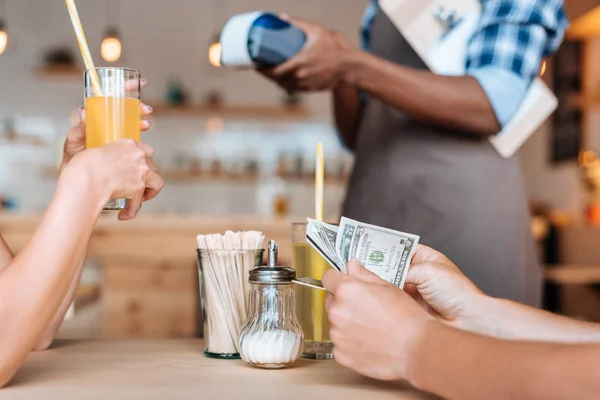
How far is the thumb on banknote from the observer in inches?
33.5

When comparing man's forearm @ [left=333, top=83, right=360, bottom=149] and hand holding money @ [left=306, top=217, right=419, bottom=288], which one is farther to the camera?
man's forearm @ [left=333, top=83, right=360, bottom=149]

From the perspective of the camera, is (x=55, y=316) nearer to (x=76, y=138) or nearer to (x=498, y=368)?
(x=76, y=138)

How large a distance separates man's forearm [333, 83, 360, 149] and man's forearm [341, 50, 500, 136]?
35cm

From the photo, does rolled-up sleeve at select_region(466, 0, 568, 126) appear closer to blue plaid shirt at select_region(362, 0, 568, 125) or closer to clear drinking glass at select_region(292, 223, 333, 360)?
blue plaid shirt at select_region(362, 0, 568, 125)

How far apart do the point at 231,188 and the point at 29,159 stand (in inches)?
69.3

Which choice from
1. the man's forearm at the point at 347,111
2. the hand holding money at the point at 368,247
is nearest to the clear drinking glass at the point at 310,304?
the hand holding money at the point at 368,247

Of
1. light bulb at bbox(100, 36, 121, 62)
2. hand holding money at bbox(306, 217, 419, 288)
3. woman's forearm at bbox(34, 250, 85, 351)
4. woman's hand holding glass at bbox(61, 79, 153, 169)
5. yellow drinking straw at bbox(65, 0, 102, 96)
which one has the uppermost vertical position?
light bulb at bbox(100, 36, 121, 62)

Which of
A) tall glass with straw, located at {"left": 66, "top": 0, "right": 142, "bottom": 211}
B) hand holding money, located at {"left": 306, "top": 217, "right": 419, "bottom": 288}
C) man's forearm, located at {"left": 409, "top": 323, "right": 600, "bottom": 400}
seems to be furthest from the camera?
tall glass with straw, located at {"left": 66, "top": 0, "right": 142, "bottom": 211}

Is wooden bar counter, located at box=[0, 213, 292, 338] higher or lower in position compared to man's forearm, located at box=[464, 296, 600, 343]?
lower

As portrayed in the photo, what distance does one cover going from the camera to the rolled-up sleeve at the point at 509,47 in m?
1.50

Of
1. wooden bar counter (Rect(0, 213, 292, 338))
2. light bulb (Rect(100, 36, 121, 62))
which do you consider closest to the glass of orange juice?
wooden bar counter (Rect(0, 213, 292, 338))

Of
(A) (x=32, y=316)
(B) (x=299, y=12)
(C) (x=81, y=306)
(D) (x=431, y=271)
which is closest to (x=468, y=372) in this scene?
(D) (x=431, y=271)

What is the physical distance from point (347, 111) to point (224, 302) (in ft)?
3.23

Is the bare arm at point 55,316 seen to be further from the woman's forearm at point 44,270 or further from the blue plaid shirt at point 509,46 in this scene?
the blue plaid shirt at point 509,46
